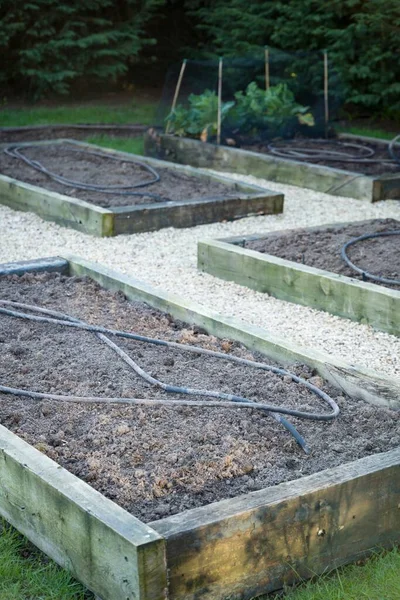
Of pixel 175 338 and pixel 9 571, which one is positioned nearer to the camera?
pixel 9 571

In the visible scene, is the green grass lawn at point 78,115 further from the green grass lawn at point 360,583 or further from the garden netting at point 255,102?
the green grass lawn at point 360,583

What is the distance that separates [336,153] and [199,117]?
1.68 metres

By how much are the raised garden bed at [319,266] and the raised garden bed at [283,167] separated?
1.81 meters

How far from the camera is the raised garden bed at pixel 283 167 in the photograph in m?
8.92

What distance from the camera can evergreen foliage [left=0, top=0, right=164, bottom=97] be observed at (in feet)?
45.7

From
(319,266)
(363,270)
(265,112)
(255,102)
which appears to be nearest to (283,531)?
(363,270)

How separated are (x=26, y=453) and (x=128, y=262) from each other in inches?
142

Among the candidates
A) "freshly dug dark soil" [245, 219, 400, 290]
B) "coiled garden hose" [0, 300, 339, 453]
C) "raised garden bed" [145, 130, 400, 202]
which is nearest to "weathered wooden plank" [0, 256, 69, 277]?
"coiled garden hose" [0, 300, 339, 453]

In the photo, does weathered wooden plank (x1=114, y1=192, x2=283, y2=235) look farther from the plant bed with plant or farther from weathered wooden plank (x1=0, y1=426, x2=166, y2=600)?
weathered wooden plank (x1=0, y1=426, x2=166, y2=600)

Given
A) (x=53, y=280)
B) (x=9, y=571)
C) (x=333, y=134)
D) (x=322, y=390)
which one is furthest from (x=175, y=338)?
(x=333, y=134)

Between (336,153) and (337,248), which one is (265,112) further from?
(337,248)

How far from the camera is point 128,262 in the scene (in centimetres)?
675

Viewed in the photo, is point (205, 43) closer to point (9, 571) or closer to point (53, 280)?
point (53, 280)

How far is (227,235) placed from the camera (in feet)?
24.8
